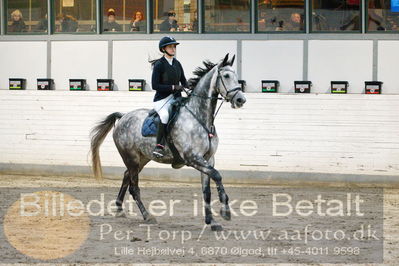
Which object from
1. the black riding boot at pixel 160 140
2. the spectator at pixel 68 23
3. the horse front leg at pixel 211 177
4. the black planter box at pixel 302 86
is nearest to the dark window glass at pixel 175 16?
the spectator at pixel 68 23

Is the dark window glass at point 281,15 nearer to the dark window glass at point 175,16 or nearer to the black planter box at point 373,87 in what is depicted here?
the dark window glass at point 175,16

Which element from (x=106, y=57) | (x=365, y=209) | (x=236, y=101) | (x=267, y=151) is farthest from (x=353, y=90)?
(x=236, y=101)

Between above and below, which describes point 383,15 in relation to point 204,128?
above

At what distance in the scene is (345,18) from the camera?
48.3 ft

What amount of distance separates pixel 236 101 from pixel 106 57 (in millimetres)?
6812

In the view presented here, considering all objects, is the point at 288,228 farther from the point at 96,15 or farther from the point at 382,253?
the point at 96,15

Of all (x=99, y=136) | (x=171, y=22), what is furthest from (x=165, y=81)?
(x=171, y=22)

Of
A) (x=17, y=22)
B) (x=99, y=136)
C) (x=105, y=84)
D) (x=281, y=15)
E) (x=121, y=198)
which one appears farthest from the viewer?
(x=17, y=22)

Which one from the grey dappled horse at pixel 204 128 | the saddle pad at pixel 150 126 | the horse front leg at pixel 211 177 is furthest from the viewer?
the saddle pad at pixel 150 126

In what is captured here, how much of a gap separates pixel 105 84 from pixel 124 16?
1.32 metres

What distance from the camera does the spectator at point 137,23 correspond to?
1570 cm

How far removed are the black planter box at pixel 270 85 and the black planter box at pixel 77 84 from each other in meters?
3.44

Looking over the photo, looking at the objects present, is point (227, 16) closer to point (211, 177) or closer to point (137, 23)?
point (137, 23)

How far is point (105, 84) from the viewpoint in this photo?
51.5 feet
